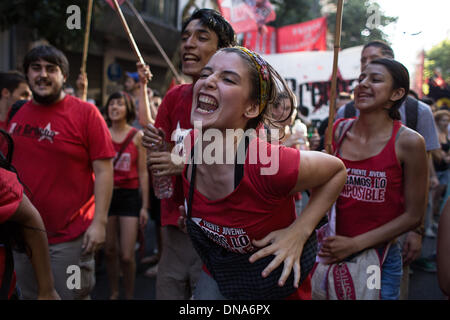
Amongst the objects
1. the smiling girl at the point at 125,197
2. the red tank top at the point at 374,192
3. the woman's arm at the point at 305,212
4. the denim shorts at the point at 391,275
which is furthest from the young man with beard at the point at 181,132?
the smiling girl at the point at 125,197

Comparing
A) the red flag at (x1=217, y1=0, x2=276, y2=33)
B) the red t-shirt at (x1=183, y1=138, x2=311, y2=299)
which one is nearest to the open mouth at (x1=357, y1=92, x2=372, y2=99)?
the red t-shirt at (x1=183, y1=138, x2=311, y2=299)

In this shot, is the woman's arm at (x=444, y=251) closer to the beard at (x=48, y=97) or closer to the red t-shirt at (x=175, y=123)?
the red t-shirt at (x=175, y=123)

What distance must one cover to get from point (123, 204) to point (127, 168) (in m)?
0.40

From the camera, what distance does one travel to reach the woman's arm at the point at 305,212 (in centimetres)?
158

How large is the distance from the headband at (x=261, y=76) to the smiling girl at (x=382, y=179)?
0.96 meters

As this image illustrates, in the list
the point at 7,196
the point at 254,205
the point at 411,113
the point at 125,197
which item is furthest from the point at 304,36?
the point at 7,196

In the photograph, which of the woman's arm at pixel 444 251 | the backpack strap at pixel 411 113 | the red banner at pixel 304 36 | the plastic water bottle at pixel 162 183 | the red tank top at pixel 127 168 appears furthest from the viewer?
the red banner at pixel 304 36

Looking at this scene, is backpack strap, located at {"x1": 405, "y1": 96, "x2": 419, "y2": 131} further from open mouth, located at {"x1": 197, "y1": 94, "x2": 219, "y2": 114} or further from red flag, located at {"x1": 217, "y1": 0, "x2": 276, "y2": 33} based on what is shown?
red flag, located at {"x1": 217, "y1": 0, "x2": 276, "y2": 33}

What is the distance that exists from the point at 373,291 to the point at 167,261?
1270mm

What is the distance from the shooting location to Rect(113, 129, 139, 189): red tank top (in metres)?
4.30

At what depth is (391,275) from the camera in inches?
96.4

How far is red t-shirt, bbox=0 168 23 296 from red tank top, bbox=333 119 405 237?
177cm

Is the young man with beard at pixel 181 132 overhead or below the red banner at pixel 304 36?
below

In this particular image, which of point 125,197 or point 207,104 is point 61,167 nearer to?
point 125,197
